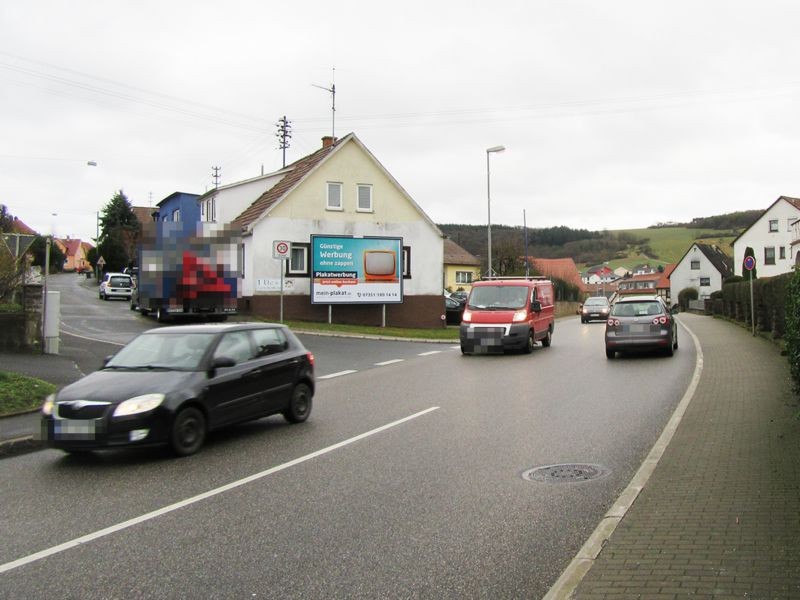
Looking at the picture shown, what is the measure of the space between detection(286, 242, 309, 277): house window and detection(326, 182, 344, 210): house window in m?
2.80

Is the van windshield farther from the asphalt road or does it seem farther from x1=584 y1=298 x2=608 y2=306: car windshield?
x1=584 y1=298 x2=608 y2=306: car windshield

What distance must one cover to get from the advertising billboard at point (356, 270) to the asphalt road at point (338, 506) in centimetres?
1927

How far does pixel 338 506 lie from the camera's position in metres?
6.08

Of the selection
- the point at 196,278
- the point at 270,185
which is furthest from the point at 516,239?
the point at 196,278

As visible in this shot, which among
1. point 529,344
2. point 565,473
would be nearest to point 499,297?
point 529,344

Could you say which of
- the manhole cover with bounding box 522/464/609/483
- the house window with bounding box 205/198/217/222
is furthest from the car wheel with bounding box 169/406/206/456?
the house window with bounding box 205/198/217/222

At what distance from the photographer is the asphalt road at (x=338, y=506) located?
4.54m

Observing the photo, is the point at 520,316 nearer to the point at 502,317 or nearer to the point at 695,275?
the point at 502,317

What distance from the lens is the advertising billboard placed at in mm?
30500

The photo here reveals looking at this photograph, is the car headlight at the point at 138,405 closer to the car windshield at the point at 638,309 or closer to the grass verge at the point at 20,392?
the grass verge at the point at 20,392

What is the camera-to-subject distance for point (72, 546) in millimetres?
5195

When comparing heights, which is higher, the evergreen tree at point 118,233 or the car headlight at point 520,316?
the evergreen tree at point 118,233

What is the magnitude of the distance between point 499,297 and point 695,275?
87.2m

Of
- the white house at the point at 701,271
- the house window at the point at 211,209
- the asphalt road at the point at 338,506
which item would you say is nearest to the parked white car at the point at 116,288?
the house window at the point at 211,209
